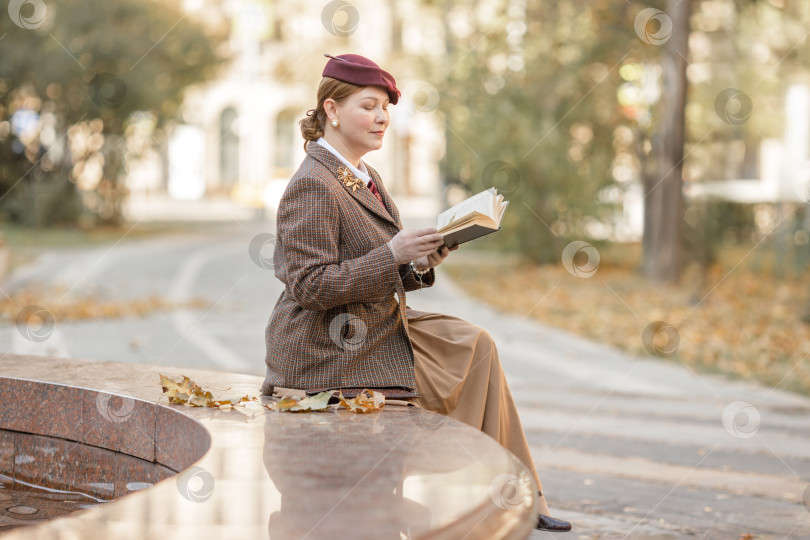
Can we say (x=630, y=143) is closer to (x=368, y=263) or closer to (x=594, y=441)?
Answer: (x=594, y=441)

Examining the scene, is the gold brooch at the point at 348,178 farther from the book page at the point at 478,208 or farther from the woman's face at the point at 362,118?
the book page at the point at 478,208

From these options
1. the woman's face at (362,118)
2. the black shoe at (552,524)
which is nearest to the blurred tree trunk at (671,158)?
the black shoe at (552,524)

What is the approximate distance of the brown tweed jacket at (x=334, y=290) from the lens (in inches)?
139

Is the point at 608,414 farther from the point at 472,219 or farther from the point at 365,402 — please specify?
the point at 472,219

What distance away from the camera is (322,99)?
3770 mm

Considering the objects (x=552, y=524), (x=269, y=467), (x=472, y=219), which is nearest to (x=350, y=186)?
(x=472, y=219)

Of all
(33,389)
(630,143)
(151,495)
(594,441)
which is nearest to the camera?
(151,495)

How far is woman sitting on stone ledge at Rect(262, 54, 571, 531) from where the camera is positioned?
3543 millimetres

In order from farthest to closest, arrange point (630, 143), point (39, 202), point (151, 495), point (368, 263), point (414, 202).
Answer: point (414, 202) < point (39, 202) < point (630, 143) < point (368, 263) < point (151, 495)

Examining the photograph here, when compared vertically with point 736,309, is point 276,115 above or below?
above

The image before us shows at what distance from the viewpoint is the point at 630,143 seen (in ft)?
69.8

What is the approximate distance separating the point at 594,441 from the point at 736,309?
26.6ft

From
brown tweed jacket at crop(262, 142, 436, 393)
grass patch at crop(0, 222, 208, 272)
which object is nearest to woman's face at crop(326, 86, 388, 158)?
brown tweed jacket at crop(262, 142, 436, 393)

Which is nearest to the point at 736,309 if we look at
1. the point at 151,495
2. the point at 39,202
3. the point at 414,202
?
the point at 151,495
